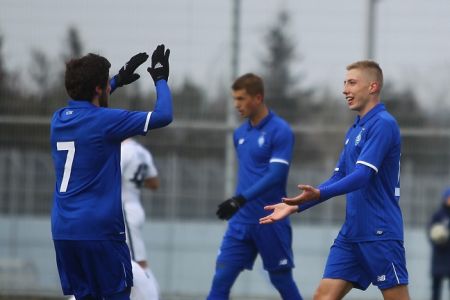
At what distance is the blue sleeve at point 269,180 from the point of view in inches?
387

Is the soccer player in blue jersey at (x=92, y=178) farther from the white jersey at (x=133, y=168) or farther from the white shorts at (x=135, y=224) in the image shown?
the white shorts at (x=135, y=224)

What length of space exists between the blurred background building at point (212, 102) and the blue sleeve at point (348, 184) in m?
5.99

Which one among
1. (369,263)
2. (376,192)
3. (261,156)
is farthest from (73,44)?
(369,263)

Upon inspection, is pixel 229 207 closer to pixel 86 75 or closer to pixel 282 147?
pixel 282 147

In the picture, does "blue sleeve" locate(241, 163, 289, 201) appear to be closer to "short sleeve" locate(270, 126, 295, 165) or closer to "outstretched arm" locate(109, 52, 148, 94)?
"short sleeve" locate(270, 126, 295, 165)

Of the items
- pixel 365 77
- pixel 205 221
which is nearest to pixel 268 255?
pixel 365 77

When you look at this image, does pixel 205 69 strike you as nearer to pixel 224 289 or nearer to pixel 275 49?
pixel 275 49

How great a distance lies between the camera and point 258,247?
34.0 ft

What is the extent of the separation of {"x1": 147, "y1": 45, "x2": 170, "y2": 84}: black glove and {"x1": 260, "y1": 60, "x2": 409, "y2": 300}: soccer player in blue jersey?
1255mm

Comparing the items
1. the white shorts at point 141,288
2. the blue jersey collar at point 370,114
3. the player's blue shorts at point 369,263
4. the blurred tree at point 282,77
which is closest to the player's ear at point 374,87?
the blue jersey collar at point 370,114

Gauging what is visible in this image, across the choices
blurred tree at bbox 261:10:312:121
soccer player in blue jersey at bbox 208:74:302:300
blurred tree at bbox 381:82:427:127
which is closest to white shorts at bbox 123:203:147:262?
soccer player in blue jersey at bbox 208:74:302:300

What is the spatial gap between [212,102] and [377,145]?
6.26m

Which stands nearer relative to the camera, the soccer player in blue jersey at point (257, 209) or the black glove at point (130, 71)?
the black glove at point (130, 71)

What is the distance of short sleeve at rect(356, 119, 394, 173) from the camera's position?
7785 mm
